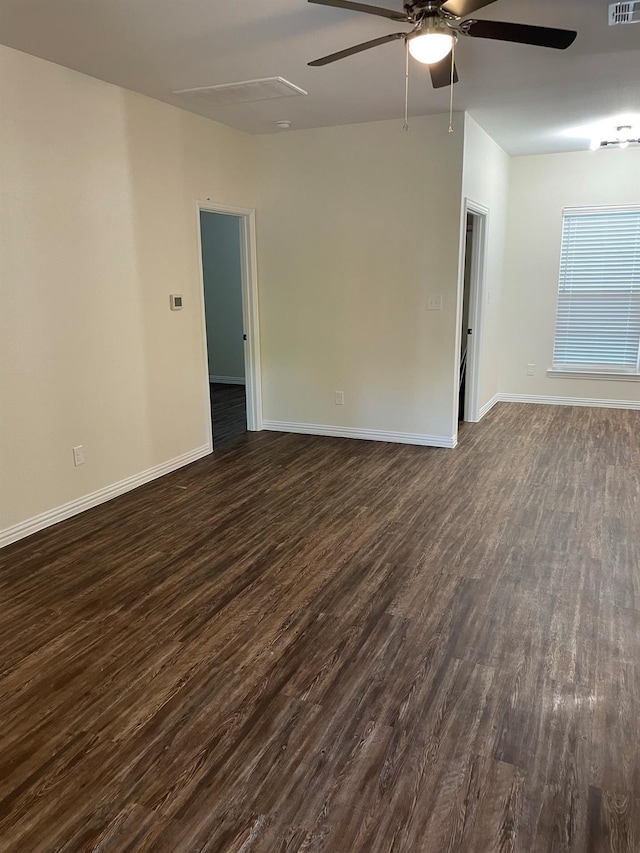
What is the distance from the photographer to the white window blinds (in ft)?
21.6

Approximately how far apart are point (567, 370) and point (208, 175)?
4624 millimetres

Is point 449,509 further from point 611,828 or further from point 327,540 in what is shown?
point 611,828

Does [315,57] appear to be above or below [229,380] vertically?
above

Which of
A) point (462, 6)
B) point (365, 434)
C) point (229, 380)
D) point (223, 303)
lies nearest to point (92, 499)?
point (365, 434)

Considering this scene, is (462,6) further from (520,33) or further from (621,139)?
(621,139)

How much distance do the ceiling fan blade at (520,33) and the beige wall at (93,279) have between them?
2.48 m

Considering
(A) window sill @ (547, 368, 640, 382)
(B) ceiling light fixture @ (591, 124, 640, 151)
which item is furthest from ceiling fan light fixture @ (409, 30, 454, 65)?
(A) window sill @ (547, 368, 640, 382)

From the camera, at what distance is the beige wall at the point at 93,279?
136 inches

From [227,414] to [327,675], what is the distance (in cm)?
483

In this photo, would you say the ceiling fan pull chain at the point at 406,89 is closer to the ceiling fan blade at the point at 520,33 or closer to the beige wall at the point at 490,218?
the ceiling fan blade at the point at 520,33

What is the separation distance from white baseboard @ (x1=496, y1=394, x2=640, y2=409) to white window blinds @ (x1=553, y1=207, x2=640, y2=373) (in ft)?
1.21

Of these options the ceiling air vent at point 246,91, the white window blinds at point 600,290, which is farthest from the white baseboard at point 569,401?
the ceiling air vent at point 246,91

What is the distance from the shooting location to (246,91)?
4.05 metres

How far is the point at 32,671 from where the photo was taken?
240cm
